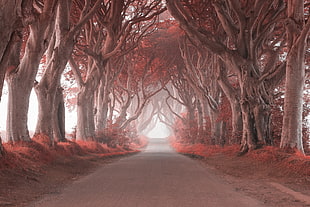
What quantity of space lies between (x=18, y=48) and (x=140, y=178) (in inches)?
233

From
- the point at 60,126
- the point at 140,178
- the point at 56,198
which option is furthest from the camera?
the point at 60,126

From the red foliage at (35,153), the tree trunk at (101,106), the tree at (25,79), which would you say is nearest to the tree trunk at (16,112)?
the tree at (25,79)

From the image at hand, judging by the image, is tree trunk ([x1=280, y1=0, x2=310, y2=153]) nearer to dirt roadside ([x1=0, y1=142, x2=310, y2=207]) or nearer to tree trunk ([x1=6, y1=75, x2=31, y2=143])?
dirt roadside ([x1=0, y1=142, x2=310, y2=207])

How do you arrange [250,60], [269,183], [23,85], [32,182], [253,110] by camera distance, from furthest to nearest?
[250,60] < [253,110] < [23,85] < [269,183] < [32,182]

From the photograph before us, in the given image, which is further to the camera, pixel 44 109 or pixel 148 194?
pixel 44 109

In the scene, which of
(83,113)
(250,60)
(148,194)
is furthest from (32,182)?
(83,113)

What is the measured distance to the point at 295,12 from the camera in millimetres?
11828

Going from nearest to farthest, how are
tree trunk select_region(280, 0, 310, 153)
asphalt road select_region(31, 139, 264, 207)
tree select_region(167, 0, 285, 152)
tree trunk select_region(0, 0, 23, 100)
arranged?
asphalt road select_region(31, 139, 264, 207) → tree trunk select_region(0, 0, 23, 100) → tree trunk select_region(280, 0, 310, 153) → tree select_region(167, 0, 285, 152)

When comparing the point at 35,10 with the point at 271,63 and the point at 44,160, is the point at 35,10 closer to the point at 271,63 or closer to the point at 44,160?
the point at 44,160

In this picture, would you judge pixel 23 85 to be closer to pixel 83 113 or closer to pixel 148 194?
pixel 148 194

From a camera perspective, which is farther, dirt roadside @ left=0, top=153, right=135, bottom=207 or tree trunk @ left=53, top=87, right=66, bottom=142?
tree trunk @ left=53, top=87, right=66, bottom=142

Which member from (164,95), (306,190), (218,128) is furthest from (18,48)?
(164,95)

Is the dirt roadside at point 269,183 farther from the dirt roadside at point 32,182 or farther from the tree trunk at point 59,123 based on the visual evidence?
the tree trunk at point 59,123

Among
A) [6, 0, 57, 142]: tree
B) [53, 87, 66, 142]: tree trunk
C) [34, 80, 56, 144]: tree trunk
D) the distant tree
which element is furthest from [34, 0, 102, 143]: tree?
the distant tree
